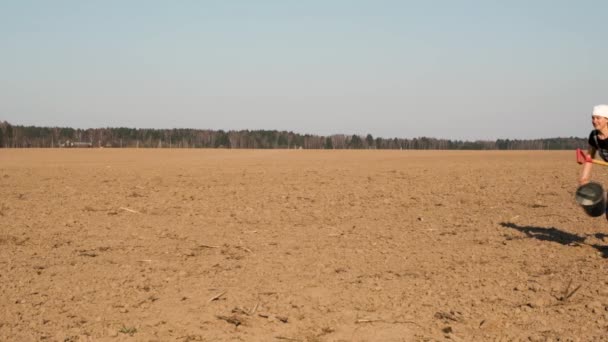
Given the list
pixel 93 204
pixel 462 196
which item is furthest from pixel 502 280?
pixel 93 204

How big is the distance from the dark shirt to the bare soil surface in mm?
1144

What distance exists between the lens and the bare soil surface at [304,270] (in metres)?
4.66

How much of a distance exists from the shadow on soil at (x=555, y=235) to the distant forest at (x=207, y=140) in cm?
6176

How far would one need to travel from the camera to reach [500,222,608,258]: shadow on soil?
777 cm

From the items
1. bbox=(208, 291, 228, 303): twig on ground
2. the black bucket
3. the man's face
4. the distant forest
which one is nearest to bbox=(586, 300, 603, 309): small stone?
the black bucket

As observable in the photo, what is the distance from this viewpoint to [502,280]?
585 cm

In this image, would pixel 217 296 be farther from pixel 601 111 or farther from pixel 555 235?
pixel 555 235

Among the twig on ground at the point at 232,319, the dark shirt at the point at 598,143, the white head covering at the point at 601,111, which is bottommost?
the twig on ground at the point at 232,319

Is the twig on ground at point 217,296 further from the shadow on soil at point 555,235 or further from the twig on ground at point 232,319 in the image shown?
the shadow on soil at point 555,235

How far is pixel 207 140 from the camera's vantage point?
82.1m

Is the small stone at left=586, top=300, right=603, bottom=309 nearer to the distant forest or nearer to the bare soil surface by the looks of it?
the bare soil surface

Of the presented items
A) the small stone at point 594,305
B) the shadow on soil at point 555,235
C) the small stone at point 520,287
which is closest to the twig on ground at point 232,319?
the small stone at point 520,287

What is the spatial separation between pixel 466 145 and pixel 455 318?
300ft

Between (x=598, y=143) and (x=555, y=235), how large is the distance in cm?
208
